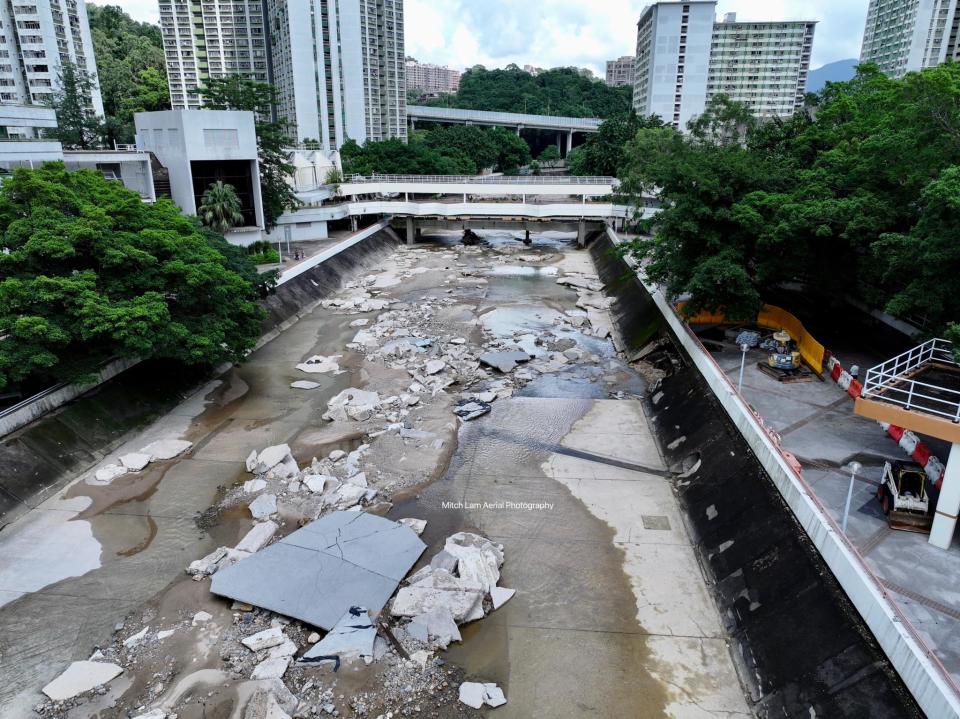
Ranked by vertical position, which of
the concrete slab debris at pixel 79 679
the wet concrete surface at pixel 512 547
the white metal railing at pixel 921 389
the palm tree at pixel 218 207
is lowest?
the wet concrete surface at pixel 512 547

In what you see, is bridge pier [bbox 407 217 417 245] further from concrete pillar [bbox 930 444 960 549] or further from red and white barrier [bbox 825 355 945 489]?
concrete pillar [bbox 930 444 960 549]

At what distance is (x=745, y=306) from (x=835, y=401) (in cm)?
465

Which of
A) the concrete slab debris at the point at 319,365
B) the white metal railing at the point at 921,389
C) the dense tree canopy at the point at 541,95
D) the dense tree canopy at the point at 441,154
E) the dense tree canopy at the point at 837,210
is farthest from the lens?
the dense tree canopy at the point at 541,95

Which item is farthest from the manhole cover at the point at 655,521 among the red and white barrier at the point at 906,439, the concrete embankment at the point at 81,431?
the concrete embankment at the point at 81,431

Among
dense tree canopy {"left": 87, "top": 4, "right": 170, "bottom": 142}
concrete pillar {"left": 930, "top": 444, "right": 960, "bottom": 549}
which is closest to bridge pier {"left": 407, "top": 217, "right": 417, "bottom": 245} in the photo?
dense tree canopy {"left": 87, "top": 4, "right": 170, "bottom": 142}

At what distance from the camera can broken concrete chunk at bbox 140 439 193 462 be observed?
18391 millimetres

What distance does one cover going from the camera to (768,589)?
11.7 meters

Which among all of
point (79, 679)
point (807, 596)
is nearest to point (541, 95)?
point (807, 596)

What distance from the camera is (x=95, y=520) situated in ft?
50.4

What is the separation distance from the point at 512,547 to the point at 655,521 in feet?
12.5

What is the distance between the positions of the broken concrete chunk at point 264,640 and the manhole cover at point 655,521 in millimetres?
8776

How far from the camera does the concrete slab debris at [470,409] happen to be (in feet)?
69.1

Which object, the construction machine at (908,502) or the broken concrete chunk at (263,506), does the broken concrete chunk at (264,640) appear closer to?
the broken concrete chunk at (263,506)

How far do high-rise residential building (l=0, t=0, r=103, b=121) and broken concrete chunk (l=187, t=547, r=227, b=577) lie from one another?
7149cm
